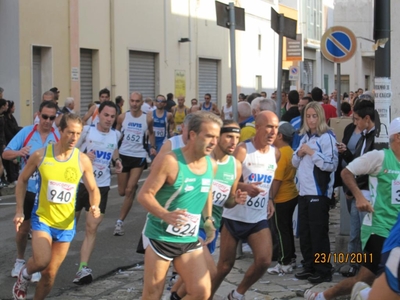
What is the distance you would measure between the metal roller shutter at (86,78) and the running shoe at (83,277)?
16.0 meters

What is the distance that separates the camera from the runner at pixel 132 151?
10938 millimetres


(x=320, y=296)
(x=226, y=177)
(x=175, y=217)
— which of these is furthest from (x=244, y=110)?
(x=175, y=217)

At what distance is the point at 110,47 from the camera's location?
24.5 m

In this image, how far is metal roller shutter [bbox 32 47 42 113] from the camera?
21.5m

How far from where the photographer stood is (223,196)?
646 centimetres

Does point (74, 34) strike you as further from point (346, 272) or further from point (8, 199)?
point (346, 272)

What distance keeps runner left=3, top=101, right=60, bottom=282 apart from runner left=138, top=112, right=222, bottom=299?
263 centimetres

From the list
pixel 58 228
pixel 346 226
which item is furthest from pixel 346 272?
pixel 58 228

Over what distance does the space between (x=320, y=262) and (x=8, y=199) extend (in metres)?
8.19

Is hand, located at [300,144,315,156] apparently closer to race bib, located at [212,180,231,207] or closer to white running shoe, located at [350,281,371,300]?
race bib, located at [212,180,231,207]

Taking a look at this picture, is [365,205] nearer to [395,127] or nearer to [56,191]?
[395,127]

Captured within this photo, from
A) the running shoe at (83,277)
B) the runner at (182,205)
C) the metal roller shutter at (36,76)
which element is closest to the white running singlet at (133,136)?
the running shoe at (83,277)

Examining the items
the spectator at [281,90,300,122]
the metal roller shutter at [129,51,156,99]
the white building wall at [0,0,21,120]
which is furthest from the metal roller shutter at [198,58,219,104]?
the spectator at [281,90,300,122]

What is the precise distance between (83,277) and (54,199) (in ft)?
4.88
